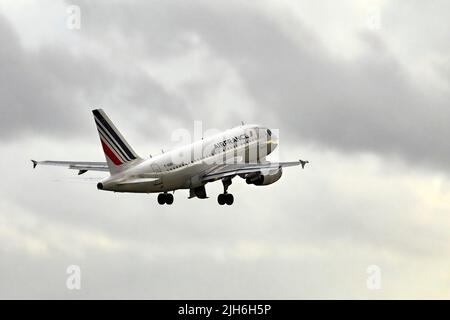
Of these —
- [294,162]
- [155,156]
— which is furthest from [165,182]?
[294,162]

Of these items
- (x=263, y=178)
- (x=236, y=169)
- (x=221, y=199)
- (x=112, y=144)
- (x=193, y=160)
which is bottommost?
(x=221, y=199)

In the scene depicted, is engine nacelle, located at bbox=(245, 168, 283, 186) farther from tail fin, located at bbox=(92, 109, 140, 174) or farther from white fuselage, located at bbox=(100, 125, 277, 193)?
tail fin, located at bbox=(92, 109, 140, 174)

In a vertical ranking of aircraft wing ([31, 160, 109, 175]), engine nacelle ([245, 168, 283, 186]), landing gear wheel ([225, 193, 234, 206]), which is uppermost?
aircraft wing ([31, 160, 109, 175])

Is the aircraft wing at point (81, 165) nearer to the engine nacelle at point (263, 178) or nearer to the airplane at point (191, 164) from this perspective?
the airplane at point (191, 164)

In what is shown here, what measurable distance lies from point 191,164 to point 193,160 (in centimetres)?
48

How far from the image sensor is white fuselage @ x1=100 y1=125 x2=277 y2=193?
13450 cm

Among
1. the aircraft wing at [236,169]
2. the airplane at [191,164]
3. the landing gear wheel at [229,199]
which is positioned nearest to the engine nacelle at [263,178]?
the airplane at [191,164]

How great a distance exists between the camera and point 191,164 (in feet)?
456

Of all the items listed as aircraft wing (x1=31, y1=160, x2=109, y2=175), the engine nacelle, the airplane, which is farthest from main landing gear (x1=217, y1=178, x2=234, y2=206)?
aircraft wing (x1=31, y1=160, x2=109, y2=175)

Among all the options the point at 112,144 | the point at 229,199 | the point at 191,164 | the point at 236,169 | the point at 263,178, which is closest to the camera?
the point at 112,144

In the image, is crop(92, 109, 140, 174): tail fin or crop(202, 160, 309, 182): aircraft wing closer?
crop(92, 109, 140, 174): tail fin

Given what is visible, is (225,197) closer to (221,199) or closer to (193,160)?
(221,199)

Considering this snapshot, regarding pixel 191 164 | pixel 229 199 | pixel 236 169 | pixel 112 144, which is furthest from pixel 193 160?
pixel 112 144

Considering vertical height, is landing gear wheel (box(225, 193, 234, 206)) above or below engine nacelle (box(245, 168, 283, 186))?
below
